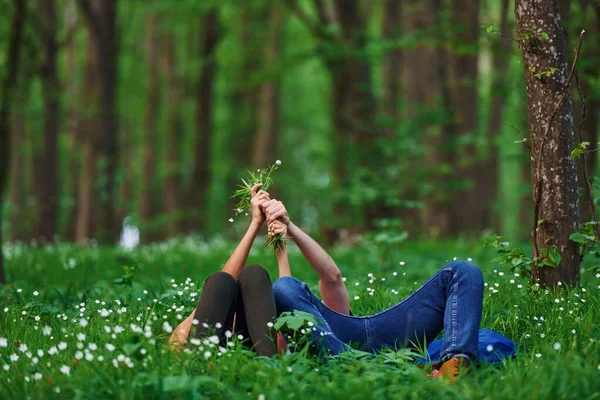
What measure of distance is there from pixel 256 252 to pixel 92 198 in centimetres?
547

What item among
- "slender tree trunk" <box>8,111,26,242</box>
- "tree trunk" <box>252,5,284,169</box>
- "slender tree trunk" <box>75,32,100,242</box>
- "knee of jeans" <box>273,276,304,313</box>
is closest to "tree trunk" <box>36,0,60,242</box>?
"slender tree trunk" <box>75,32,100,242</box>

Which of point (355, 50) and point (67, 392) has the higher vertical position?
point (355, 50)

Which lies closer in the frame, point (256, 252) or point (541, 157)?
point (541, 157)

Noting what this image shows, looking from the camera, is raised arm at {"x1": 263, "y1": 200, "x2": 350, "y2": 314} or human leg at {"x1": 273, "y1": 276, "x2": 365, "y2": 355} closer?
human leg at {"x1": 273, "y1": 276, "x2": 365, "y2": 355}

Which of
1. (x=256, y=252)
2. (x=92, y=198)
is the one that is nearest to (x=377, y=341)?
(x=256, y=252)

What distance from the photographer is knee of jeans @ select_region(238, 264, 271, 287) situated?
4.49m

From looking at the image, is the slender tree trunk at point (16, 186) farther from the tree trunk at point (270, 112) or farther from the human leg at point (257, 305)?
the human leg at point (257, 305)

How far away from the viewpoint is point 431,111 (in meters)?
12.4

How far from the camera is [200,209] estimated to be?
20.0 metres

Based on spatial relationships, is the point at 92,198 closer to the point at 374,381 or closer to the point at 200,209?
the point at 200,209

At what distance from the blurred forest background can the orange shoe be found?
2.07 metres

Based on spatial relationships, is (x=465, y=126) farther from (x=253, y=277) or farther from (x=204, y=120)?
(x=253, y=277)

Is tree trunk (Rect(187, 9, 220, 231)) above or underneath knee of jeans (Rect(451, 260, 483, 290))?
above

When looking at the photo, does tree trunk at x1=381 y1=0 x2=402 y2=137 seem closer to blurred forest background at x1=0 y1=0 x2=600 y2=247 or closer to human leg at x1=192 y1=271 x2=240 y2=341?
blurred forest background at x1=0 y1=0 x2=600 y2=247
